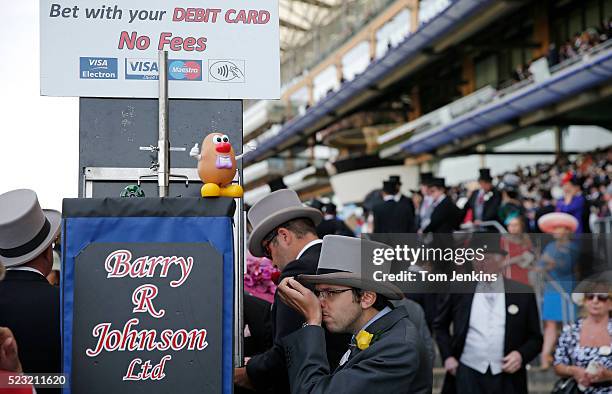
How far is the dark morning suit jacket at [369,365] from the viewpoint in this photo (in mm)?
3537

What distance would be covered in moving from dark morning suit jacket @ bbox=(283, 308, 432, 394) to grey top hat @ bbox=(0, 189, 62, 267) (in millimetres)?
1055

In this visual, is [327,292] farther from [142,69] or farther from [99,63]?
[99,63]

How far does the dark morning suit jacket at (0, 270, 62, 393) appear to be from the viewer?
11.1 ft

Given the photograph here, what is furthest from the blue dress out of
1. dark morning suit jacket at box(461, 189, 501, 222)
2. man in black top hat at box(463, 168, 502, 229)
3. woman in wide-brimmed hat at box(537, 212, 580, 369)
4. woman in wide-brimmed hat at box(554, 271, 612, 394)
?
dark morning suit jacket at box(461, 189, 501, 222)

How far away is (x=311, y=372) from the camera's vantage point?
11.8ft

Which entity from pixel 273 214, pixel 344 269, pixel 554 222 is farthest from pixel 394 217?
pixel 344 269

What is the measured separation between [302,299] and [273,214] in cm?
92

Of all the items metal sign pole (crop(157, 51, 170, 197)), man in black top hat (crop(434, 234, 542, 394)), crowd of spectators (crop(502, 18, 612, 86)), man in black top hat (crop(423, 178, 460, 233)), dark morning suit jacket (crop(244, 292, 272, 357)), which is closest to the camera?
metal sign pole (crop(157, 51, 170, 197))

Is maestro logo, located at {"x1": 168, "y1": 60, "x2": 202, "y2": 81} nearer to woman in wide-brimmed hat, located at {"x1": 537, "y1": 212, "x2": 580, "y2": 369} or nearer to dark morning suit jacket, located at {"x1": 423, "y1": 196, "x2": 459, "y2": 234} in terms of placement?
woman in wide-brimmed hat, located at {"x1": 537, "y1": 212, "x2": 580, "y2": 369}

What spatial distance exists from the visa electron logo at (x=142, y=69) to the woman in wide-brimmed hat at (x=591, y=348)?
4.71 meters

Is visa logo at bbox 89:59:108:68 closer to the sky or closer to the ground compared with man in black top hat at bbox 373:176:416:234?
closer to the sky

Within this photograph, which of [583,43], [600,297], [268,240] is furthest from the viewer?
[583,43]

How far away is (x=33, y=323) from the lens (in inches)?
135

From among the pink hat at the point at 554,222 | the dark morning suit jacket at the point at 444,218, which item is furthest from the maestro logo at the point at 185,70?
the dark morning suit jacket at the point at 444,218
